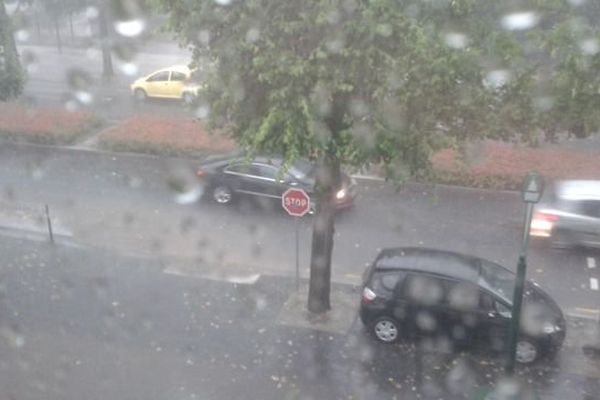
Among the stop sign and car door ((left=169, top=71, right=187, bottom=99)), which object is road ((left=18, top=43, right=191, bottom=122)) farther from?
the stop sign

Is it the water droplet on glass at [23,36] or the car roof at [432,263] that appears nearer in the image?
the car roof at [432,263]

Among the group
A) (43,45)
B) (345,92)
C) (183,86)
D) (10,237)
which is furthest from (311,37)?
(43,45)

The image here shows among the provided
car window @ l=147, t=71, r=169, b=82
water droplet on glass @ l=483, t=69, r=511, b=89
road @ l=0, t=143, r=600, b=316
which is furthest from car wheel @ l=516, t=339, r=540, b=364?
car window @ l=147, t=71, r=169, b=82

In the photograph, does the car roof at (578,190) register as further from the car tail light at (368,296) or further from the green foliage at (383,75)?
the car tail light at (368,296)

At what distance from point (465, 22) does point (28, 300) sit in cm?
767

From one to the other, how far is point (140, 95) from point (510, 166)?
12567 mm

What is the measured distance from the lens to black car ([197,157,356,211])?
16203 mm

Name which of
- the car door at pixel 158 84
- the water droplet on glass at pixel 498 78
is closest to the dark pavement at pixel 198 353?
the water droplet on glass at pixel 498 78

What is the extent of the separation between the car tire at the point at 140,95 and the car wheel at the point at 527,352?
17.4m

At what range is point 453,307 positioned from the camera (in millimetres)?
11078

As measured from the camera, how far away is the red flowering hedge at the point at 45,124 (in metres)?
20.7

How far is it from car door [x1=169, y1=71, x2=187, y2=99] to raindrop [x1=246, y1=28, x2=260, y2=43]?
15.7m

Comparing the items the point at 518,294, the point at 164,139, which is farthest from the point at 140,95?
the point at 518,294

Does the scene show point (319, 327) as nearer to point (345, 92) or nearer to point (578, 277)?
point (345, 92)
